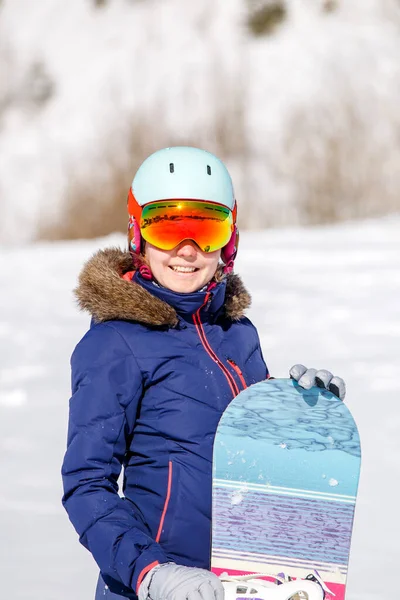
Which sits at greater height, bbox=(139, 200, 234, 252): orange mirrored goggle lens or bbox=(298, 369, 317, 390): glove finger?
bbox=(139, 200, 234, 252): orange mirrored goggle lens

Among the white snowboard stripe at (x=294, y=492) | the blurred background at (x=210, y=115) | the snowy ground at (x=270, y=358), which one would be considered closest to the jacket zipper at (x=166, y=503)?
the white snowboard stripe at (x=294, y=492)

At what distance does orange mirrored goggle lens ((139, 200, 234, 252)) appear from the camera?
2021 millimetres

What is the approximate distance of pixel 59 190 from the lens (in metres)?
12.0

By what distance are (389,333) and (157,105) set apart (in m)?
5.88

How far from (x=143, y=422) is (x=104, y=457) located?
12 cm

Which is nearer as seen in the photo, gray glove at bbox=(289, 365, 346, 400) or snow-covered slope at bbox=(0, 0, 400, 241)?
gray glove at bbox=(289, 365, 346, 400)

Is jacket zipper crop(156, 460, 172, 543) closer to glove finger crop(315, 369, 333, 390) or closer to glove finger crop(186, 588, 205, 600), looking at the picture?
glove finger crop(186, 588, 205, 600)

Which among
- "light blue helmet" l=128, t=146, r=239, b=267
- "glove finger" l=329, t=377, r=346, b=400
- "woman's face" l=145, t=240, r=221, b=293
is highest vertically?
"light blue helmet" l=128, t=146, r=239, b=267

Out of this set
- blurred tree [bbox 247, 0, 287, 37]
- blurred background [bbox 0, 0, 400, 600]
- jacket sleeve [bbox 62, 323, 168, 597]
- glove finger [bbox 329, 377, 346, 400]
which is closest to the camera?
jacket sleeve [bbox 62, 323, 168, 597]

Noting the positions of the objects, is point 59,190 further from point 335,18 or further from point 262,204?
point 335,18

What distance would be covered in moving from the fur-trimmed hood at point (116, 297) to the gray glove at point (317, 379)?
0.20 m

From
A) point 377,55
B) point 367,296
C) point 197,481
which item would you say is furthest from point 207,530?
point 377,55

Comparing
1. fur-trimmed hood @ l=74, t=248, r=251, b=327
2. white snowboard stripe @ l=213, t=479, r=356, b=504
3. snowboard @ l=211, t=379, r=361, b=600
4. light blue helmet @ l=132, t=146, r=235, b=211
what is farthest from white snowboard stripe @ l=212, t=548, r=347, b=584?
light blue helmet @ l=132, t=146, r=235, b=211

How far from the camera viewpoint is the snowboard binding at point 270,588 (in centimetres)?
179
